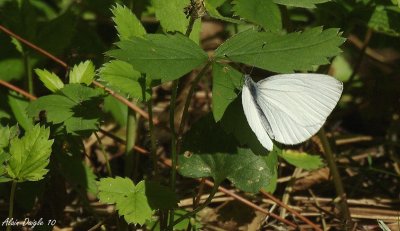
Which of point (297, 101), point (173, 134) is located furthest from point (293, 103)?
point (173, 134)

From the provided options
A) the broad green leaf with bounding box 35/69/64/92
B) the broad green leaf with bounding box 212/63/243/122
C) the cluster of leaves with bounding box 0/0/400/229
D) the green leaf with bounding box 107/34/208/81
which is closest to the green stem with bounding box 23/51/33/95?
the cluster of leaves with bounding box 0/0/400/229

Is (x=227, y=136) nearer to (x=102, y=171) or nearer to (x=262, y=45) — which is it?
(x=262, y=45)

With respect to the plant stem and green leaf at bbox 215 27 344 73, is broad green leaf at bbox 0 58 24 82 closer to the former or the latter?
green leaf at bbox 215 27 344 73

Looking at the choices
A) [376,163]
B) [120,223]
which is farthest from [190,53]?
[376,163]

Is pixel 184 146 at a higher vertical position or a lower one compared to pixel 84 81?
lower

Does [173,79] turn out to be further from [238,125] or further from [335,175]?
[335,175]

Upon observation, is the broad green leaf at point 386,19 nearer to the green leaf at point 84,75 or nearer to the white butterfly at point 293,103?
the white butterfly at point 293,103
